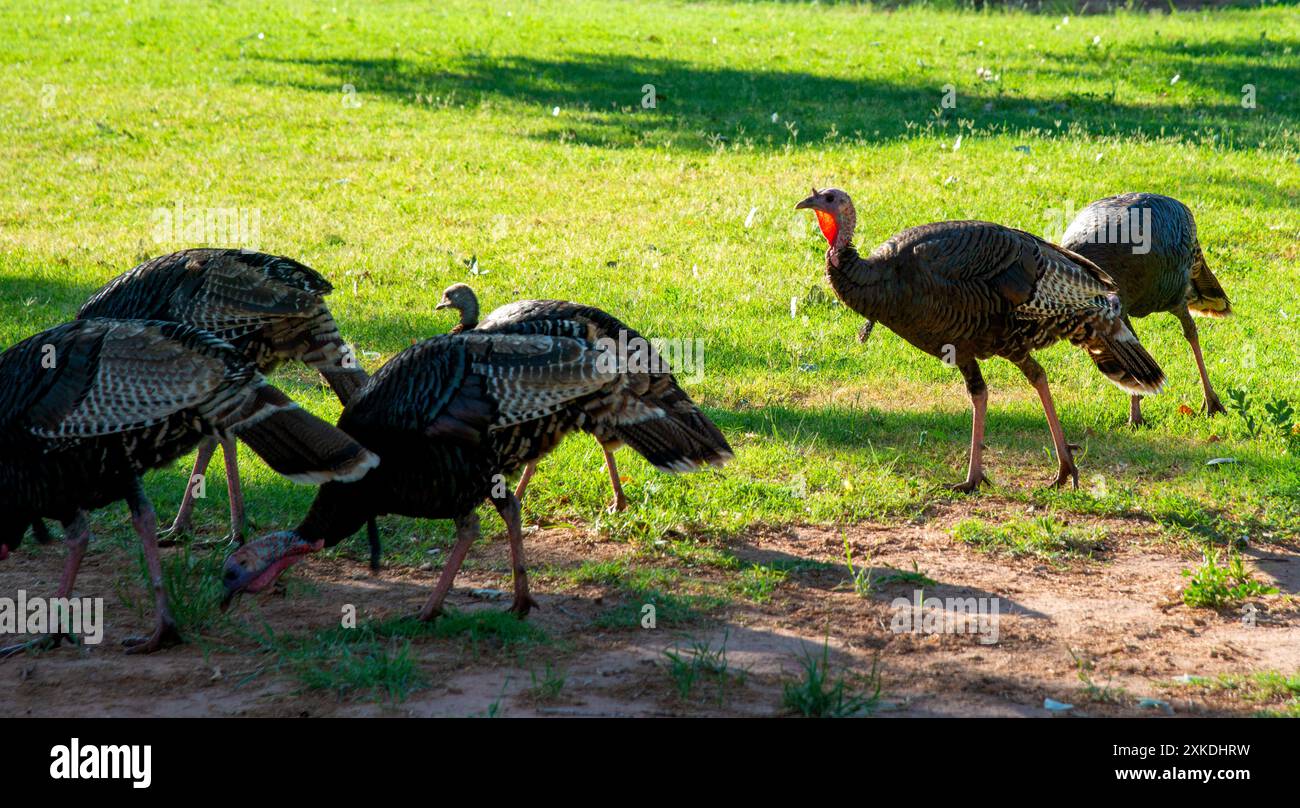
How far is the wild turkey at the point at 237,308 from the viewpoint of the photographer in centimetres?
A: 636

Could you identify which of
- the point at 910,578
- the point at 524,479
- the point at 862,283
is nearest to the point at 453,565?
the point at 524,479

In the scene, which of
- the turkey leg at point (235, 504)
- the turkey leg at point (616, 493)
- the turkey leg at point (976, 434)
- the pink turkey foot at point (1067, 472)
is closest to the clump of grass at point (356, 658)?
the turkey leg at point (235, 504)

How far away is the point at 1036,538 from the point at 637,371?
2326 mm

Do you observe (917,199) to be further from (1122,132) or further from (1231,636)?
(1231,636)

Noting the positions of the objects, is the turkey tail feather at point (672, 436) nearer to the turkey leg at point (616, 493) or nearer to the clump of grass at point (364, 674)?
the turkey leg at point (616, 493)

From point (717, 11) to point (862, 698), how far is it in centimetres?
1966

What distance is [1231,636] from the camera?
564 centimetres

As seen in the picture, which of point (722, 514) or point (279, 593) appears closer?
point (279, 593)

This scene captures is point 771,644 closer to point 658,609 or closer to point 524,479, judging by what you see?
point 658,609

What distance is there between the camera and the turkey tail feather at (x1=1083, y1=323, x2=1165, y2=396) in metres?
7.55

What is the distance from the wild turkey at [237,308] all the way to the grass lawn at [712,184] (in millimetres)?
776

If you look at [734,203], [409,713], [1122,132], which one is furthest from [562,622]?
[1122,132]

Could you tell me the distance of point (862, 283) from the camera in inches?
290

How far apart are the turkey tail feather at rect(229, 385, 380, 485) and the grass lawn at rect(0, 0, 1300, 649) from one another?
1.33m
